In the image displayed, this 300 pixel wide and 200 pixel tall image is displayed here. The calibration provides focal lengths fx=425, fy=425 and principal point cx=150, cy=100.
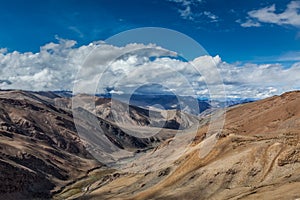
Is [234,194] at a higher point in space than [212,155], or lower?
lower

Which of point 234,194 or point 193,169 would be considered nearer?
point 234,194

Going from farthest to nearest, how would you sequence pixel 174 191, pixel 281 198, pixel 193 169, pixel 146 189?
pixel 146 189
pixel 193 169
pixel 174 191
pixel 281 198

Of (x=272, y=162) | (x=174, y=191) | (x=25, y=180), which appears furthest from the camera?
(x=25, y=180)

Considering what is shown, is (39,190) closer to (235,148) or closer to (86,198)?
(86,198)

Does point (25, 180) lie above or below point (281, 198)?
above

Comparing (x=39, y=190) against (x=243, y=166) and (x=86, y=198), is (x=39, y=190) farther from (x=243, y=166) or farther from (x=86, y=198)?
(x=243, y=166)

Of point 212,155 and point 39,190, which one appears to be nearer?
point 212,155

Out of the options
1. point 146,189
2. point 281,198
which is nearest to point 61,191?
point 146,189

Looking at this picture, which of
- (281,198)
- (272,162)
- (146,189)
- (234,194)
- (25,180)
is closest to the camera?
(281,198)

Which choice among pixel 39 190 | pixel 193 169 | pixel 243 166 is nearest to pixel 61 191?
pixel 39 190
